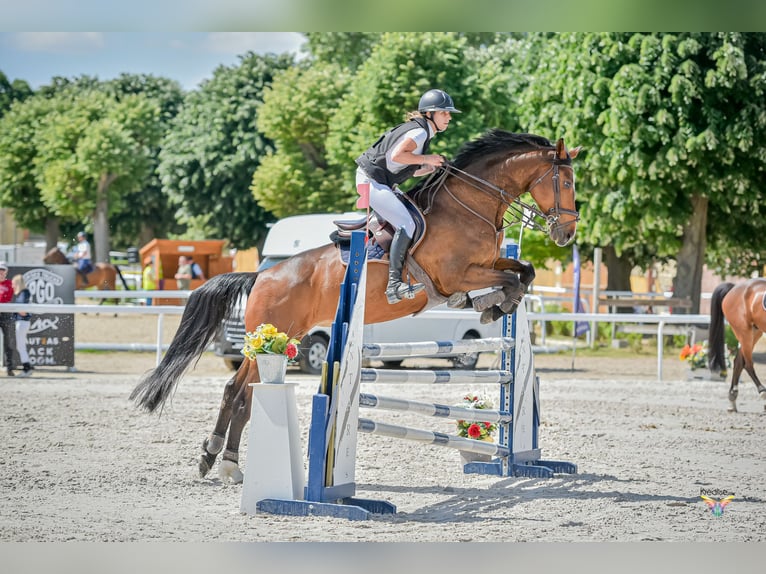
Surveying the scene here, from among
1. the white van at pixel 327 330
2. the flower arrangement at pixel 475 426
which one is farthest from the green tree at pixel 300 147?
the flower arrangement at pixel 475 426

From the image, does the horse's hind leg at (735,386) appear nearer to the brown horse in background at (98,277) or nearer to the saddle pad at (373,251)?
the saddle pad at (373,251)

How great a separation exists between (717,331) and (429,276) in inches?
232

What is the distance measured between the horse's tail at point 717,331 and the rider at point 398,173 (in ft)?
19.1

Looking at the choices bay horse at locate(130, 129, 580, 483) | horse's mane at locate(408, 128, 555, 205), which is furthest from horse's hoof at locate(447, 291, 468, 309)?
horse's mane at locate(408, 128, 555, 205)

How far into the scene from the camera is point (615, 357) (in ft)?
59.0

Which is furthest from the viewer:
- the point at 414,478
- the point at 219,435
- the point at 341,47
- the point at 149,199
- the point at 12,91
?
the point at 12,91

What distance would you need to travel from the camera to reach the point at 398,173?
630 cm

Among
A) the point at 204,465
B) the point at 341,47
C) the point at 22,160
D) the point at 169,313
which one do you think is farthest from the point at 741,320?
the point at 341,47

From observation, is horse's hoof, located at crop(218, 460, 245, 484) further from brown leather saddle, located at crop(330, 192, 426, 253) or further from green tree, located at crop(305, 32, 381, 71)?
green tree, located at crop(305, 32, 381, 71)

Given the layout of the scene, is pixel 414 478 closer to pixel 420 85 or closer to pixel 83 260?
pixel 420 85

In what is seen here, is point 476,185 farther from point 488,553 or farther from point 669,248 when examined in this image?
point 669,248

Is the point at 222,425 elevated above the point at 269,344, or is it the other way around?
the point at 269,344

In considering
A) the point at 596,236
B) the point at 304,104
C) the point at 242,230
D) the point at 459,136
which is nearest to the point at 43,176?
the point at 242,230

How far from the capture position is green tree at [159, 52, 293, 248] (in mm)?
34281
